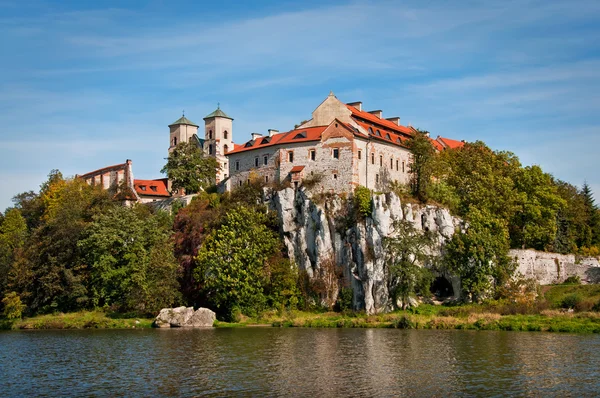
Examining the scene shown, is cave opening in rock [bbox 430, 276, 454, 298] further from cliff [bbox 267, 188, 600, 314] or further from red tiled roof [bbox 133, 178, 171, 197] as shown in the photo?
red tiled roof [bbox 133, 178, 171, 197]

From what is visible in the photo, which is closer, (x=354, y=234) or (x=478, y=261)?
(x=478, y=261)

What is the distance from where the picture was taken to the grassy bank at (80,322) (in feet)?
185

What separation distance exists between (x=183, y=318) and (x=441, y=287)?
23906 millimetres

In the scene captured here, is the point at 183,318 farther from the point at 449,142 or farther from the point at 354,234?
the point at 449,142

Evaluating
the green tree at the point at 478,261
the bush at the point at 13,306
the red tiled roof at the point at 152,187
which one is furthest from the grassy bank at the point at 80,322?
the green tree at the point at 478,261

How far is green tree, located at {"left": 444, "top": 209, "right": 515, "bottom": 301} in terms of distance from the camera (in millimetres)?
57344

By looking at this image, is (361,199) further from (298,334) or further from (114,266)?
(114,266)

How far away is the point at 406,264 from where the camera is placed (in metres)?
57.4

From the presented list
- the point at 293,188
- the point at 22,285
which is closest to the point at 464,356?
the point at 293,188

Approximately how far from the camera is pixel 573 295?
54.7 m

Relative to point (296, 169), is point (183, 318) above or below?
below

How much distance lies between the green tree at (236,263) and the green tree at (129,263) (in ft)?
10.6

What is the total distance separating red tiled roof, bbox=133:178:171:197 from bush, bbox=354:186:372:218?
31030 mm

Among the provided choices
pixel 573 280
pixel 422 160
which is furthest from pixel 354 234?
pixel 573 280
